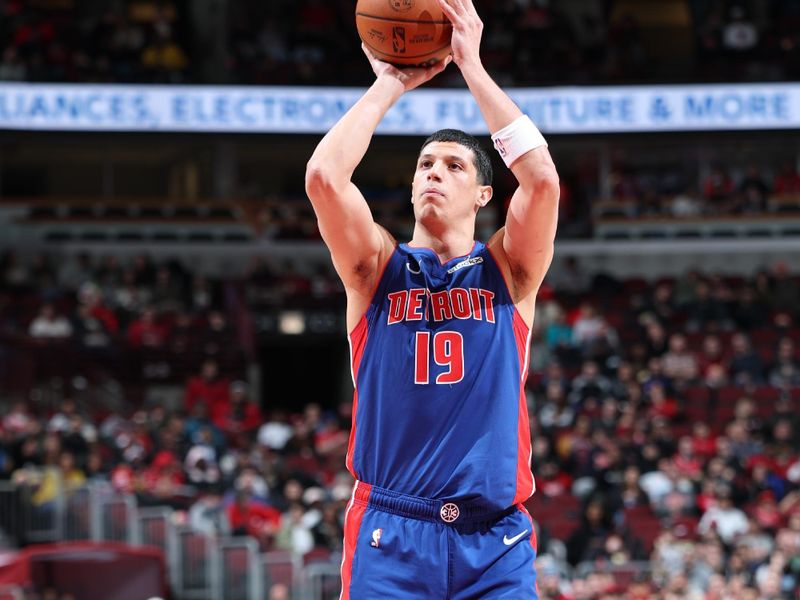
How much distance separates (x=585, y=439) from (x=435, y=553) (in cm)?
1291

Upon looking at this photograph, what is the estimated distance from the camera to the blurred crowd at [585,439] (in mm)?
14469

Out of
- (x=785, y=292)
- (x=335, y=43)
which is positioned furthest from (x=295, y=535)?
(x=335, y=43)

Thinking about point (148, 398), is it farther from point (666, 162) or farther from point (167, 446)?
point (666, 162)

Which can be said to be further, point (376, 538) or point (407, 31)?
point (407, 31)

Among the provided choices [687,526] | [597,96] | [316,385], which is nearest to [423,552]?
[687,526]

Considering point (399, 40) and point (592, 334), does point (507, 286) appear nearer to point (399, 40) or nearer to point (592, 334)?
point (399, 40)

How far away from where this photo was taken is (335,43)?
25469mm

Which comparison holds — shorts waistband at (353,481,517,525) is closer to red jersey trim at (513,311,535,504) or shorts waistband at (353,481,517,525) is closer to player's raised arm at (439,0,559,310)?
red jersey trim at (513,311,535,504)

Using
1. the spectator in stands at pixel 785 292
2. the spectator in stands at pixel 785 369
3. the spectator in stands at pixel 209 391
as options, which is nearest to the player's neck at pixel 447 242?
the spectator in stands at pixel 209 391

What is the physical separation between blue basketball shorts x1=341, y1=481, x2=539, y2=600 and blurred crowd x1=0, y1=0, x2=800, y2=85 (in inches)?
725

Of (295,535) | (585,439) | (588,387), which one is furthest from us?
(588,387)

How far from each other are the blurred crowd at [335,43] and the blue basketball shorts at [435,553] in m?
18.4

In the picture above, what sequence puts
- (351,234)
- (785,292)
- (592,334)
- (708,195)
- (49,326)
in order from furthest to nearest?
(708,195)
(785,292)
(592,334)
(49,326)
(351,234)

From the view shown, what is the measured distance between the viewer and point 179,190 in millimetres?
28281
